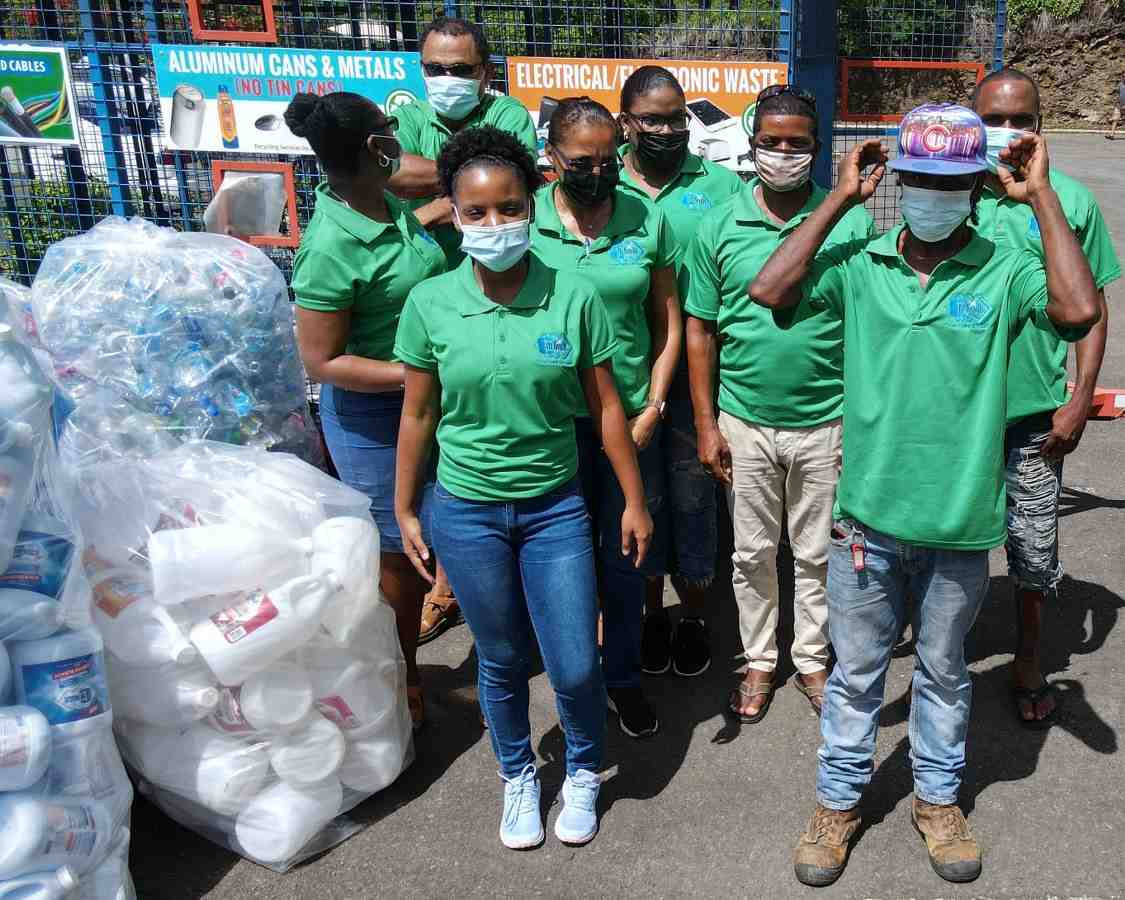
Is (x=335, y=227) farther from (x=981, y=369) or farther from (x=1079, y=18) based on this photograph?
(x=1079, y=18)

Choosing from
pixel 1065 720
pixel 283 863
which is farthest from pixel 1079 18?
pixel 283 863

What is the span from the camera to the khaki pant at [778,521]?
3.44 metres

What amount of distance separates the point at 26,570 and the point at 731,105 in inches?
155

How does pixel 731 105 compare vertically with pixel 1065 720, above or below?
above

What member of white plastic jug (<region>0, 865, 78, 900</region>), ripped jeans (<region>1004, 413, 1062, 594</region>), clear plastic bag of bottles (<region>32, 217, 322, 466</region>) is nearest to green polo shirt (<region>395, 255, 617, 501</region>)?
white plastic jug (<region>0, 865, 78, 900</region>)

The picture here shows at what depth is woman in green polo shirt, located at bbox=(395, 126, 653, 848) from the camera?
278cm

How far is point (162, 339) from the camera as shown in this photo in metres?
4.09

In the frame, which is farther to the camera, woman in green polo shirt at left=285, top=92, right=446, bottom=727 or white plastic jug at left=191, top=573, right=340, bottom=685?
woman in green polo shirt at left=285, top=92, right=446, bottom=727

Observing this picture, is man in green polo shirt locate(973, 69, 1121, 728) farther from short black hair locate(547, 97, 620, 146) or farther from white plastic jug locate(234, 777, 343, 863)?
white plastic jug locate(234, 777, 343, 863)

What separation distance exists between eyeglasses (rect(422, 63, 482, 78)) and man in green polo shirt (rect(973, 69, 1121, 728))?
5.80ft

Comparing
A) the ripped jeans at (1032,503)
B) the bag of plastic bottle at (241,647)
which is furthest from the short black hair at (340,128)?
the ripped jeans at (1032,503)

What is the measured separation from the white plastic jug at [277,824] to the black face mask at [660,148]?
2276mm

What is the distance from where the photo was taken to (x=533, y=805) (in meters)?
3.16

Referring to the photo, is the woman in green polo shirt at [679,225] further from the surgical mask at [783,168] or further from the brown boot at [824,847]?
the brown boot at [824,847]
